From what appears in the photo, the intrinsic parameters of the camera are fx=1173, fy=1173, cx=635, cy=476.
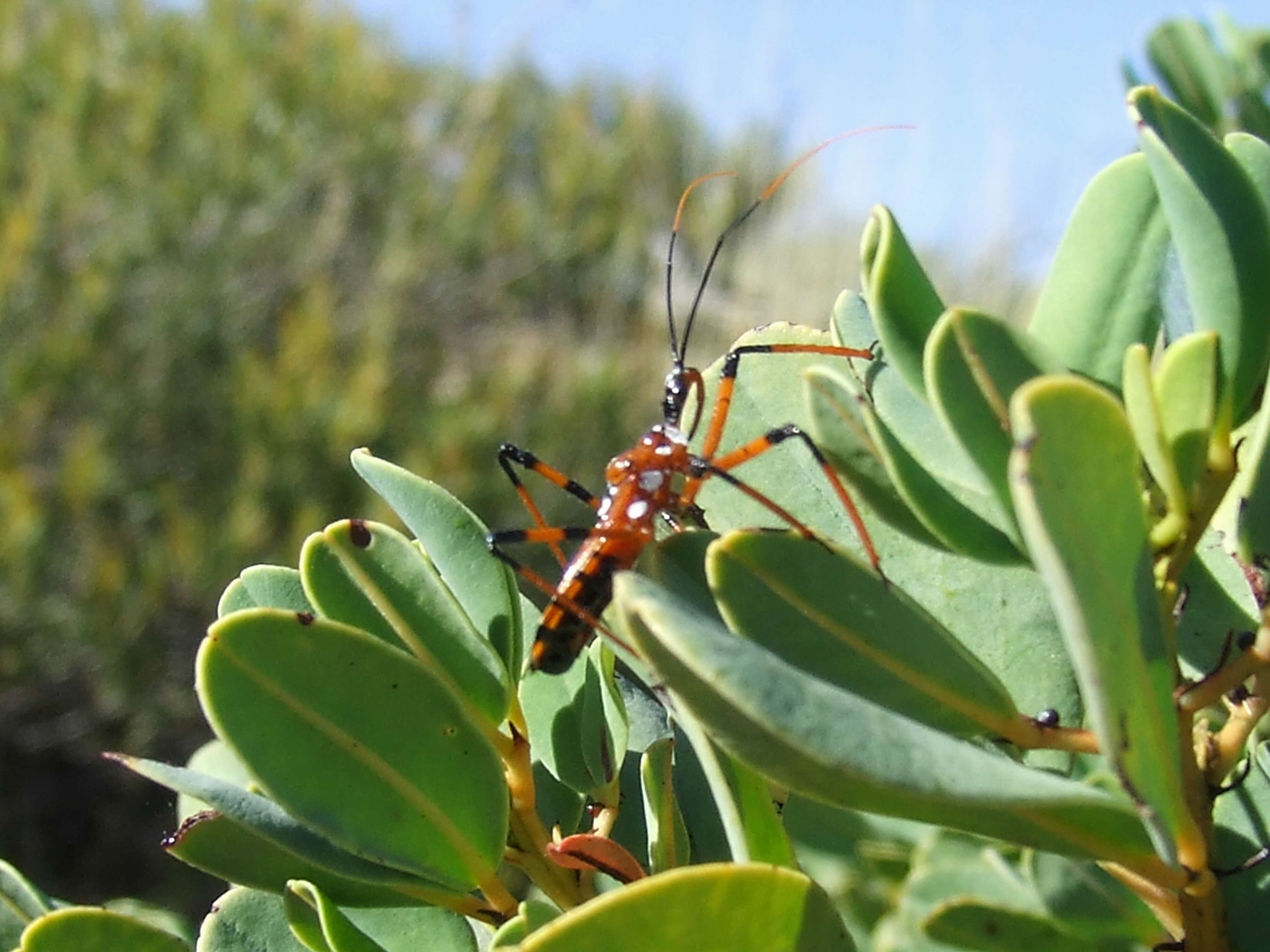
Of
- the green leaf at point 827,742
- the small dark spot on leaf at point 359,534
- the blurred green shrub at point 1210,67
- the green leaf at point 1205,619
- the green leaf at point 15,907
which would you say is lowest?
the green leaf at point 15,907

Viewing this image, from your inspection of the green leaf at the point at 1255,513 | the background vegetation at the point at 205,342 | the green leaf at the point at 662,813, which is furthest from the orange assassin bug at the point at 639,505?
the background vegetation at the point at 205,342

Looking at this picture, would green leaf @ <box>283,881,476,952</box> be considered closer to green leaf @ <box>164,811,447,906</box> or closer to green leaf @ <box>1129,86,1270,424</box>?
green leaf @ <box>164,811,447,906</box>

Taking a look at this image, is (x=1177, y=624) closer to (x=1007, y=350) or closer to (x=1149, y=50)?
(x=1007, y=350)

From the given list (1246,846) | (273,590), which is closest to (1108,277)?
(1246,846)

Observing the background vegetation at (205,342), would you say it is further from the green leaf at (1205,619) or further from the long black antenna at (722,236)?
the green leaf at (1205,619)

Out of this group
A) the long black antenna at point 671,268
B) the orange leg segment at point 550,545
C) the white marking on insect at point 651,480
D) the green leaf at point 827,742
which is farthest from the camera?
the long black antenna at point 671,268

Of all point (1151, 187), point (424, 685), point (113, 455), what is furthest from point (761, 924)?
point (113, 455)
